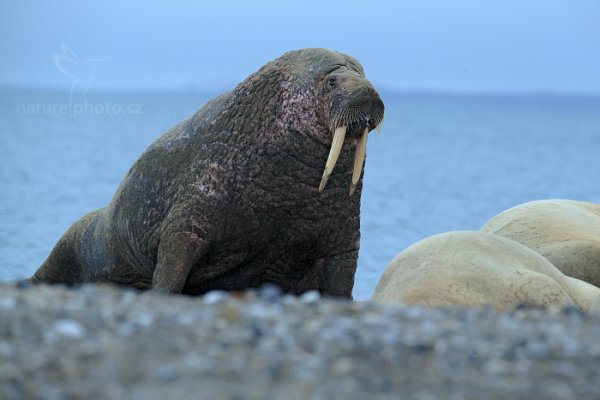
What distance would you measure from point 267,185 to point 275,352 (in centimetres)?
323

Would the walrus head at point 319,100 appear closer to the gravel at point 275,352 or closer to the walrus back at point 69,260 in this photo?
the walrus back at point 69,260

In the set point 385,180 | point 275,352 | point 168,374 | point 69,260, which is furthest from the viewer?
point 385,180

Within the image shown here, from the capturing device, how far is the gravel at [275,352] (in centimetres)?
466

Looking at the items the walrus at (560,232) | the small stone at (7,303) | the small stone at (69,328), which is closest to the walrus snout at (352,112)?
the walrus at (560,232)

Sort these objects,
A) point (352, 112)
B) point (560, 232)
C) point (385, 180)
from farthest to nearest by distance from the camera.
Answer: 1. point (385, 180)
2. point (560, 232)
3. point (352, 112)

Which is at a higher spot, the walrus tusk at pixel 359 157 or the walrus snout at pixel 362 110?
the walrus snout at pixel 362 110

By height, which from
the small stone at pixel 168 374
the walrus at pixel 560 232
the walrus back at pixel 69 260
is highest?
the small stone at pixel 168 374

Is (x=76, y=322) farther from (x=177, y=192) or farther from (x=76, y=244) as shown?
(x=76, y=244)

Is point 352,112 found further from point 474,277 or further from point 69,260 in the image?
point 69,260

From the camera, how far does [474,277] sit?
7.95 metres

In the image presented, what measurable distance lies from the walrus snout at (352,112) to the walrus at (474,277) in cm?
79

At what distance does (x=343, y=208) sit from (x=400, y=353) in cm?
330

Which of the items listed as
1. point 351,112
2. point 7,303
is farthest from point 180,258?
point 7,303

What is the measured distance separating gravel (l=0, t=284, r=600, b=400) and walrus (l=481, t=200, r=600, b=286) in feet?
13.4
